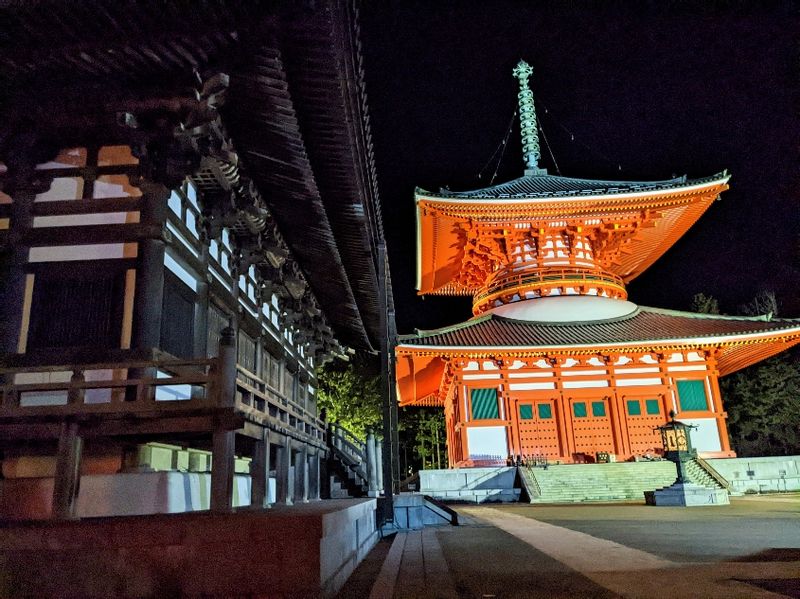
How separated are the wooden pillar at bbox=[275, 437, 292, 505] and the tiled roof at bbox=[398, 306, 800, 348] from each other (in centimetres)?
1323

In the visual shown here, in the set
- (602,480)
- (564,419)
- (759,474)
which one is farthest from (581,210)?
(759,474)

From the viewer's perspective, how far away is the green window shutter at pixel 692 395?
23.5 meters

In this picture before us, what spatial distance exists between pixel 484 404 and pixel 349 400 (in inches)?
278

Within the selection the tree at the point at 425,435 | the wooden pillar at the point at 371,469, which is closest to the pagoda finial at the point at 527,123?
the tree at the point at 425,435

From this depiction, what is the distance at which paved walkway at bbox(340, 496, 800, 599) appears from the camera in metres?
4.67

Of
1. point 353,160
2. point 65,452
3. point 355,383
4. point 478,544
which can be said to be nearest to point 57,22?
point 353,160

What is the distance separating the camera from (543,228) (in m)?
27.5

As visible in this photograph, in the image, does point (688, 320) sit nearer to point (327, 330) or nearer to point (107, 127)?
point (327, 330)

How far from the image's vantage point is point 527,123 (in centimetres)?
3731

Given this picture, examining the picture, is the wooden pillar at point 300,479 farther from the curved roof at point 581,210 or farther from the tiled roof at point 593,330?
the curved roof at point 581,210

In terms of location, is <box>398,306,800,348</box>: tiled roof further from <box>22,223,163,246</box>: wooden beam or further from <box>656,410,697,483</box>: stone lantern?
<box>22,223,163,246</box>: wooden beam

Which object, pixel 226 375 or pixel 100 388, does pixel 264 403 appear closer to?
pixel 226 375

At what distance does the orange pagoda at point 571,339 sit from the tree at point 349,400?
2.01 meters

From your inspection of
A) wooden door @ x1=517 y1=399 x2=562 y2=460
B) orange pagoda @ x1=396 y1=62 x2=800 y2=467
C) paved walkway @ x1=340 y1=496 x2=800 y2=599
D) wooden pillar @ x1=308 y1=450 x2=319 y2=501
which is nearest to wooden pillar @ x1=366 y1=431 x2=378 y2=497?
wooden pillar @ x1=308 y1=450 x2=319 y2=501
